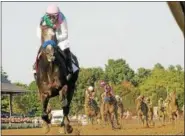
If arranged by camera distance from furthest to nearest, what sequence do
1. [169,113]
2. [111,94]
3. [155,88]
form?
1. [155,88]
2. [169,113]
3. [111,94]

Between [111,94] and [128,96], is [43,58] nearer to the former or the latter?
[111,94]

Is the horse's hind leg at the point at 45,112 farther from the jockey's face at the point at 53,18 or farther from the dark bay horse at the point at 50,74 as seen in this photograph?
the jockey's face at the point at 53,18

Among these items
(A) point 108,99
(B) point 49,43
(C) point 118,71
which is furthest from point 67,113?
(C) point 118,71

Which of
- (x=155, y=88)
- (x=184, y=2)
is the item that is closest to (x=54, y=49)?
(x=184, y=2)

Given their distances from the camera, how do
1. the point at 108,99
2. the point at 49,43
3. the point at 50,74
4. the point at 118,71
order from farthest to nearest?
the point at 118,71 < the point at 108,99 < the point at 50,74 < the point at 49,43

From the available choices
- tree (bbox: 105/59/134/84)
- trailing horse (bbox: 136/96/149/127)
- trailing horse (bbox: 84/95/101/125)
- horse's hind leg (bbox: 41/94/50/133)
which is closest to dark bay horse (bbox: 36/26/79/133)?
horse's hind leg (bbox: 41/94/50/133)

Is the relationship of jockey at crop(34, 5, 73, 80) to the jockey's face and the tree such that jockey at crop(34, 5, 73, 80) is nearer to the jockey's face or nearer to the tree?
the jockey's face

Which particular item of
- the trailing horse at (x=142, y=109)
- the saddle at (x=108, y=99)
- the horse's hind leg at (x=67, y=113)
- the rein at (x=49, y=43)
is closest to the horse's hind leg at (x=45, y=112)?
the horse's hind leg at (x=67, y=113)

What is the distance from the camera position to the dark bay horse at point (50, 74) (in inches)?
203

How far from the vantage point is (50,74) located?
209 inches

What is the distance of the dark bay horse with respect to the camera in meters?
5.15

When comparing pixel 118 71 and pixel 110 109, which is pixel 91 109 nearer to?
pixel 110 109

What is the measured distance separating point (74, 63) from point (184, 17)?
125 inches

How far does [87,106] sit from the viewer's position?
2012 cm
